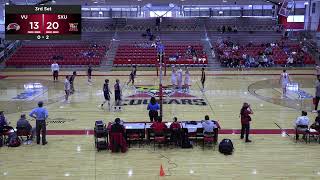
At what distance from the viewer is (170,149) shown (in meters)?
14.1

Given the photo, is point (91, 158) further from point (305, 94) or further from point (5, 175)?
point (305, 94)

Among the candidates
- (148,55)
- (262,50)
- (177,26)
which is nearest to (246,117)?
(148,55)

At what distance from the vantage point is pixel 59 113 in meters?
19.7

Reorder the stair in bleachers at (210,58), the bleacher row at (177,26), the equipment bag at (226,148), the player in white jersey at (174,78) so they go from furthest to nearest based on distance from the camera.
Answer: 1. the bleacher row at (177,26)
2. the stair in bleachers at (210,58)
3. the player in white jersey at (174,78)
4. the equipment bag at (226,148)

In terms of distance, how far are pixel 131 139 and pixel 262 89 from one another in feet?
45.8

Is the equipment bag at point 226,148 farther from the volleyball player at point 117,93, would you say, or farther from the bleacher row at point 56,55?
the bleacher row at point 56,55

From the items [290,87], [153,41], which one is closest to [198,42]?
[153,41]

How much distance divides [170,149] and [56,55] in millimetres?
28243

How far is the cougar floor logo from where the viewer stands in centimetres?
2216

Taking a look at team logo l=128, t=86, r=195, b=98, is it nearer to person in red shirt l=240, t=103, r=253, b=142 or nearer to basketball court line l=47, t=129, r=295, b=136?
basketball court line l=47, t=129, r=295, b=136
